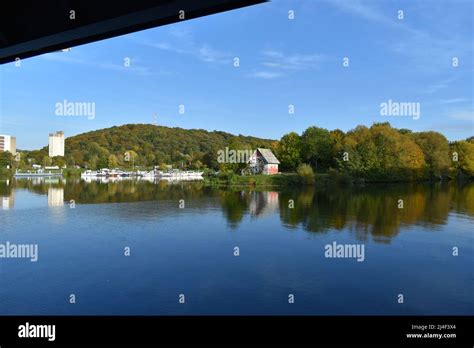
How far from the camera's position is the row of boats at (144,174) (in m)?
48.8

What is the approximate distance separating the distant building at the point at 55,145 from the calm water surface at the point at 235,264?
4337 centimetres

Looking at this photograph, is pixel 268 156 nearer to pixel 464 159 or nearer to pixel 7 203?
pixel 464 159

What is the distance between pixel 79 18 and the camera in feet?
9.94

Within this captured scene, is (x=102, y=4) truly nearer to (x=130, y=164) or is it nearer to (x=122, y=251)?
(x=122, y=251)

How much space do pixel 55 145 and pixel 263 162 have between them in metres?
33.2

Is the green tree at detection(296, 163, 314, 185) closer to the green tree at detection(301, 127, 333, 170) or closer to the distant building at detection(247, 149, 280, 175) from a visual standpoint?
the green tree at detection(301, 127, 333, 170)

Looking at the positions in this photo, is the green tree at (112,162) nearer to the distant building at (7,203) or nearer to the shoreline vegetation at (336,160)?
the shoreline vegetation at (336,160)

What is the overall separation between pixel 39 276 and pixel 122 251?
2456 millimetres

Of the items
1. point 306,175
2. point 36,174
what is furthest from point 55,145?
point 306,175

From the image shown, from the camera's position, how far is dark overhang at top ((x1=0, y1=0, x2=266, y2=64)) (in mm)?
2674

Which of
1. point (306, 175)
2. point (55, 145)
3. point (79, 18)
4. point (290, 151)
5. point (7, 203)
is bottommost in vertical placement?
point (7, 203)

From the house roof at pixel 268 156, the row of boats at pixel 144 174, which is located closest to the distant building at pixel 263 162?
the house roof at pixel 268 156
